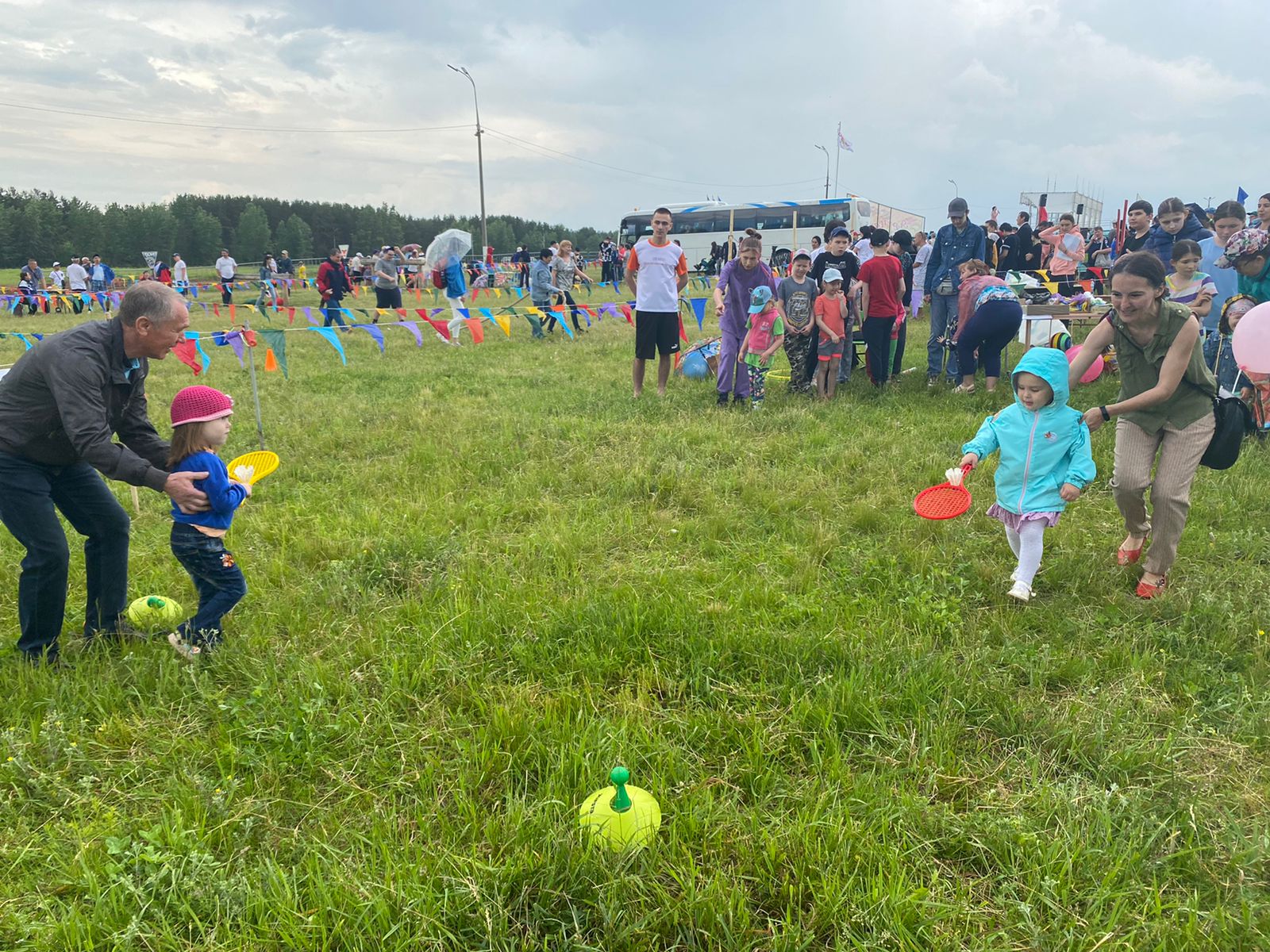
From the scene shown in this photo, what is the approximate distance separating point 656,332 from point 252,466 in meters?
5.39

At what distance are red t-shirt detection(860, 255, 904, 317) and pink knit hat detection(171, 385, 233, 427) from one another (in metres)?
7.32

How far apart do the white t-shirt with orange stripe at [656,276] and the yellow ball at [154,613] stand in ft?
18.9

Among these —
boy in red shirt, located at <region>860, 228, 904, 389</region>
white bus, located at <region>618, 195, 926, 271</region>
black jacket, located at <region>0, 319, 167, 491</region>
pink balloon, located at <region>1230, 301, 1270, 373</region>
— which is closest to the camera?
black jacket, located at <region>0, 319, 167, 491</region>

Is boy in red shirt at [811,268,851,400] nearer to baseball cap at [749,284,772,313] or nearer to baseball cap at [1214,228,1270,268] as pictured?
baseball cap at [749,284,772,313]

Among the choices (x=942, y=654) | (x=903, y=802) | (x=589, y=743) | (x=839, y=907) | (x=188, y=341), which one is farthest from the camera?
(x=188, y=341)

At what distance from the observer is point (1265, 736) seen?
2.81 m

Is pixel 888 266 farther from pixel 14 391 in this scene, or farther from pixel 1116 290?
pixel 14 391

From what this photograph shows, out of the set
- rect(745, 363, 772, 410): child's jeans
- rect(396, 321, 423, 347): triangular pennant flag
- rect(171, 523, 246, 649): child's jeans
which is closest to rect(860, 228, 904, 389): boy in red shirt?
rect(745, 363, 772, 410): child's jeans

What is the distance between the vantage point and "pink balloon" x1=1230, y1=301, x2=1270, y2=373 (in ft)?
15.8

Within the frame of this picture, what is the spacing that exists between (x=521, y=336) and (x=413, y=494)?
10801mm

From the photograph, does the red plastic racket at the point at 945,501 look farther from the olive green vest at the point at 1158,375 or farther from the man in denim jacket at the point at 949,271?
the man in denim jacket at the point at 949,271

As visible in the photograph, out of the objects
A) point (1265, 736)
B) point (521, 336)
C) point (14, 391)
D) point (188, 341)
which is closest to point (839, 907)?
point (1265, 736)

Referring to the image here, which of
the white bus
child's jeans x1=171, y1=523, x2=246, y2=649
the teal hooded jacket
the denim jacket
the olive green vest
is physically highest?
the white bus

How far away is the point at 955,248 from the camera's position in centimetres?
921
